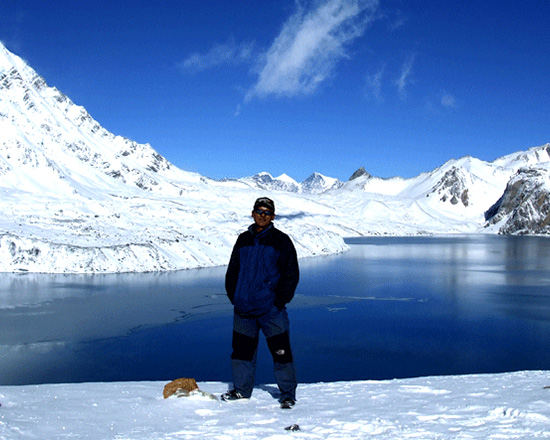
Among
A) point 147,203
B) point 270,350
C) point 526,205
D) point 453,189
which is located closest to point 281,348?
point 270,350

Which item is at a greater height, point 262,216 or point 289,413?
point 262,216

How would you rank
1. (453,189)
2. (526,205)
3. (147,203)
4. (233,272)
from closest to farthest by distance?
(233,272) < (147,203) < (526,205) < (453,189)

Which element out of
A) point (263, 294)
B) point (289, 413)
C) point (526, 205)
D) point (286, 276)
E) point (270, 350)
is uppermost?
point (526, 205)

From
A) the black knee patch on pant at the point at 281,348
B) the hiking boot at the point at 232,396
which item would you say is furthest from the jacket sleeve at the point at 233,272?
the hiking boot at the point at 232,396

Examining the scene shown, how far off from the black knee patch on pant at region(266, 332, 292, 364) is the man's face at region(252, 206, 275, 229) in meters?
1.32

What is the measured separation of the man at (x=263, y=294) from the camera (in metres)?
6.38

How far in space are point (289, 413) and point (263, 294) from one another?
52.1 inches

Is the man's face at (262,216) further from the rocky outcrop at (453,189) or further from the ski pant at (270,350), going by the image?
the rocky outcrop at (453,189)

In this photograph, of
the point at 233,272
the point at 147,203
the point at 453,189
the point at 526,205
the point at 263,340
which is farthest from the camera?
the point at 453,189

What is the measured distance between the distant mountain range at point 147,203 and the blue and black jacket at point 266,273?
76.6 feet

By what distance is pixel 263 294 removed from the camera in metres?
6.36

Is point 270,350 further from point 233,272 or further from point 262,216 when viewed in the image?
point 262,216

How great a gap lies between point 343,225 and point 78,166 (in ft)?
143

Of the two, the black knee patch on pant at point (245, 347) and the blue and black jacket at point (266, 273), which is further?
the black knee patch on pant at point (245, 347)
